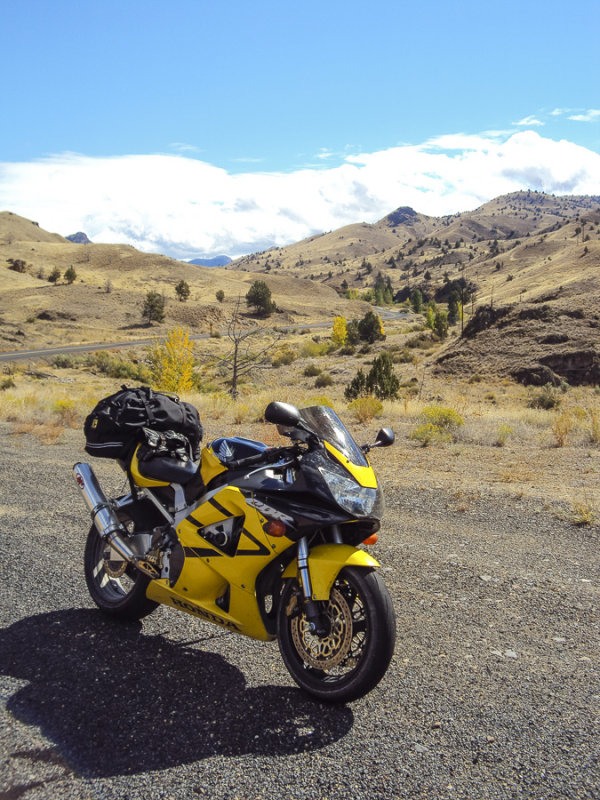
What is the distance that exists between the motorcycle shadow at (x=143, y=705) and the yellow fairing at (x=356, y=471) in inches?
48.0

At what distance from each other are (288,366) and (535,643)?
35.8 metres

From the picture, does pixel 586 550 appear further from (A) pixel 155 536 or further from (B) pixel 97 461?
(B) pixel 97 461

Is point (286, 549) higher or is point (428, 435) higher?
point (286, 549)

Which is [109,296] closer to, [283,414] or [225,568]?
[225,568]

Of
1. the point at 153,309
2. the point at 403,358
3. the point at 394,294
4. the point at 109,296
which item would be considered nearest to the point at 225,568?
the point at 403,358

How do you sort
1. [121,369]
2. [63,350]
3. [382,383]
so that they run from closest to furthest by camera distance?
[382,383]
[121,369]
[63,350]

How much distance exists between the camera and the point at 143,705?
10.9ft

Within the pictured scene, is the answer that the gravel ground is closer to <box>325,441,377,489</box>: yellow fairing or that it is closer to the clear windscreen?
<box>325,441,377,489</box>: yellow fairing

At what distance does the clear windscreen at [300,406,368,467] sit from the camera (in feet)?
11.2

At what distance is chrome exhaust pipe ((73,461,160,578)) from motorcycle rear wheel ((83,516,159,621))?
136 millimetres

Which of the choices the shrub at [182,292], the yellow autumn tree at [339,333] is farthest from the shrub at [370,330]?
the shrub at [182,292]

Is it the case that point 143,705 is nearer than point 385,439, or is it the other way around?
point 143,705

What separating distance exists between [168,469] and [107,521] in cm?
70

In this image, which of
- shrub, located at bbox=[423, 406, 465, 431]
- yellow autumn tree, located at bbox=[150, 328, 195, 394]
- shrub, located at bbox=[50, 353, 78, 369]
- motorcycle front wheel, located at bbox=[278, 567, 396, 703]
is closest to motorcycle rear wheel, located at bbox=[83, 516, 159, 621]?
motorcycle front wheel, located at bbox=[278, 567, 396, 703]
